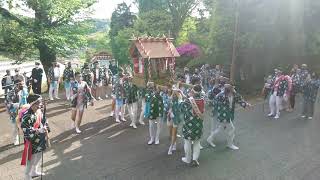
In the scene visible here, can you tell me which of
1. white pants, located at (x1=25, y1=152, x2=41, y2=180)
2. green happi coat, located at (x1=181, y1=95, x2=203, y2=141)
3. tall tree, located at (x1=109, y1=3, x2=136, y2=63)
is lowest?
white pants, located at (x1=25, y1=152, x2=41, y2=180)

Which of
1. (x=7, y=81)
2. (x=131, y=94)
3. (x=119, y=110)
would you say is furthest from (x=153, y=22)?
(x=131, y=94)

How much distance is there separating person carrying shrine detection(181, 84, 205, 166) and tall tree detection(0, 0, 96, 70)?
16.1 meters

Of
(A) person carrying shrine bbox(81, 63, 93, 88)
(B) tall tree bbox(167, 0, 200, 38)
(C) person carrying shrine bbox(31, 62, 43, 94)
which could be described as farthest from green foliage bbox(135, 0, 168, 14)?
(C) person carrying shrine bbox(31, 62, 43, 94)

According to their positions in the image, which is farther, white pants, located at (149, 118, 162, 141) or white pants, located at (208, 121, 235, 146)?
white pants, located at (149, 118, 162, 141)

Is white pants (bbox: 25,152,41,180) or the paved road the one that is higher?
white pants (bbox: 25,152,41,180)

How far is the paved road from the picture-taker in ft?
34.8

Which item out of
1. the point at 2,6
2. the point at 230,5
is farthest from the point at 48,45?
the point at 230,5

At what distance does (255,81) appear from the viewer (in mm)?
25938

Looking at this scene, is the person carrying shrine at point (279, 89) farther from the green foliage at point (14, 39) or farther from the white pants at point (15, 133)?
the green foliage at point (14, 39)

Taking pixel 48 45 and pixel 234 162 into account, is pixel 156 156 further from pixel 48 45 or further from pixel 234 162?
pixel 48 45

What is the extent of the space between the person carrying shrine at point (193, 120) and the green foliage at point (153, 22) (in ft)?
101

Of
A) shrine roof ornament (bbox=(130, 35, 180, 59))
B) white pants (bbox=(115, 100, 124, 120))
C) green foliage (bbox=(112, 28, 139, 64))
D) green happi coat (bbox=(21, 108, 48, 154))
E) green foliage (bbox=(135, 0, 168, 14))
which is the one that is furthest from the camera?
green foliage (bbox=(135, 0, 168, 14))

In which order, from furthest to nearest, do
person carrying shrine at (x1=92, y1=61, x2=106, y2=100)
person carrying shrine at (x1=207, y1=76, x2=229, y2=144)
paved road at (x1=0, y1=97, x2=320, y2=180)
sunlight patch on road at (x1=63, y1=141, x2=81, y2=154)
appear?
1. person carrying shrine at (x1=92, y1=61, x2=106, y2=100)
2. sunlight patch on road at (x1=63, y1=141, x2=81, y2=154)
3. person carrying shrine at (x1=207, y1=76, x2=229, y2=144)
4. paved road at (x1=0, y1=97, x2=320, y2=180)

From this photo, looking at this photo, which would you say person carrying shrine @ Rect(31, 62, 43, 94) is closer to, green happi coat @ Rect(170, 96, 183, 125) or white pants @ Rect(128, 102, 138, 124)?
white pants @ Rect(128, 102, 138, 124)
